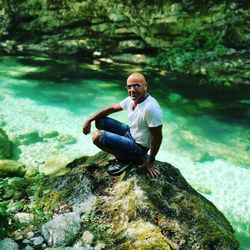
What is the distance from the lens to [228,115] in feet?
35.9

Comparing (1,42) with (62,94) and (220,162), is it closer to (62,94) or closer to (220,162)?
(62,94)

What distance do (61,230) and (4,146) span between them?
513 cm

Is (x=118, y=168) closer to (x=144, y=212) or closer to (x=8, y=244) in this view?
(x=144, y=212)

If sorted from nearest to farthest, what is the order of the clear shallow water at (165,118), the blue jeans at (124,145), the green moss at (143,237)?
the green moss at (143,237) < the blue jeans at (124,145) < the clear shallow water at (165,118)

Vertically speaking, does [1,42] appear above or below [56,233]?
below

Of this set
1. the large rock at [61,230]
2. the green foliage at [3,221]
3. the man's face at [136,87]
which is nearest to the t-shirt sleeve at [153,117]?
the man's face at [136,87]

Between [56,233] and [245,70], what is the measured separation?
1082 centimetres

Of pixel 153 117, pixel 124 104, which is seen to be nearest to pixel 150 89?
pixel 124 104

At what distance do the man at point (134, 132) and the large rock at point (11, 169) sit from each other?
264cm

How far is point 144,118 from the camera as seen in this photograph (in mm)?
4594

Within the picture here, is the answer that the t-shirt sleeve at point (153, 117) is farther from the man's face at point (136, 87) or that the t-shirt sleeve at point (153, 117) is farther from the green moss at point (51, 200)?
the green moss at point (51, 200)

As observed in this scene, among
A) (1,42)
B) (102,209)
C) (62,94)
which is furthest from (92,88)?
(102,209)

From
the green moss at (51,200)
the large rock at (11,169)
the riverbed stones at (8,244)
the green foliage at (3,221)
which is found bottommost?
the large rock at (11,169)

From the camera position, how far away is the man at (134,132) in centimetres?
453
